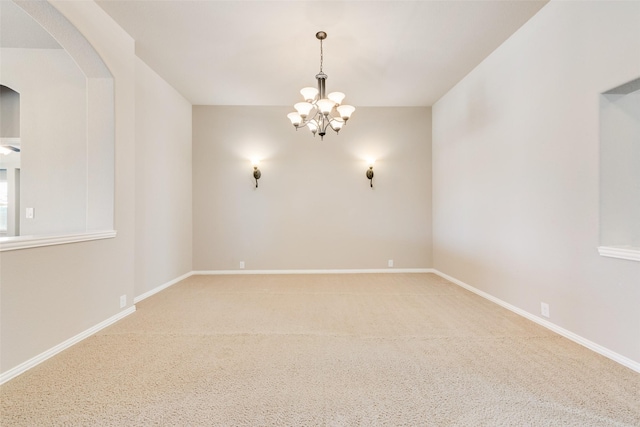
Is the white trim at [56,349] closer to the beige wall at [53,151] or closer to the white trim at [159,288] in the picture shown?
the white trim at [159,288]

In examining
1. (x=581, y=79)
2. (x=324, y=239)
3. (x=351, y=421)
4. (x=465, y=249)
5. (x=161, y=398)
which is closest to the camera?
(x=351, y=421)

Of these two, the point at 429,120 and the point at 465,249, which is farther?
the point at 429,120

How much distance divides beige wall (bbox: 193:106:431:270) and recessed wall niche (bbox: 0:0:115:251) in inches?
83.9

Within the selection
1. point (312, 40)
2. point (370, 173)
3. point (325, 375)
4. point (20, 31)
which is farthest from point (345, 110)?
point (20, 31)

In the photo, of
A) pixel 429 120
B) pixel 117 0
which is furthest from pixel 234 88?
pixel 429 120

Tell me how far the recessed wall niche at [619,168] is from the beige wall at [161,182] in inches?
189

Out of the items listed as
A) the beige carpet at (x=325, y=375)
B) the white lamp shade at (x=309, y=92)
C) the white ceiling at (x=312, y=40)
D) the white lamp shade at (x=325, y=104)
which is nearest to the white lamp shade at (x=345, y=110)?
the white lamp shade at (x=325, y=104)

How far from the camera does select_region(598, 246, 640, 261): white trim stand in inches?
74.0

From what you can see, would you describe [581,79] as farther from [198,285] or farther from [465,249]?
[198,285]

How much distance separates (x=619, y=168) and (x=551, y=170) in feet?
1.54

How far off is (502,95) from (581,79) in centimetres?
100

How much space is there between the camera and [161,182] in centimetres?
399

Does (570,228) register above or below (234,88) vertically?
below

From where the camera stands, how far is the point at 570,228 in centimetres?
236
